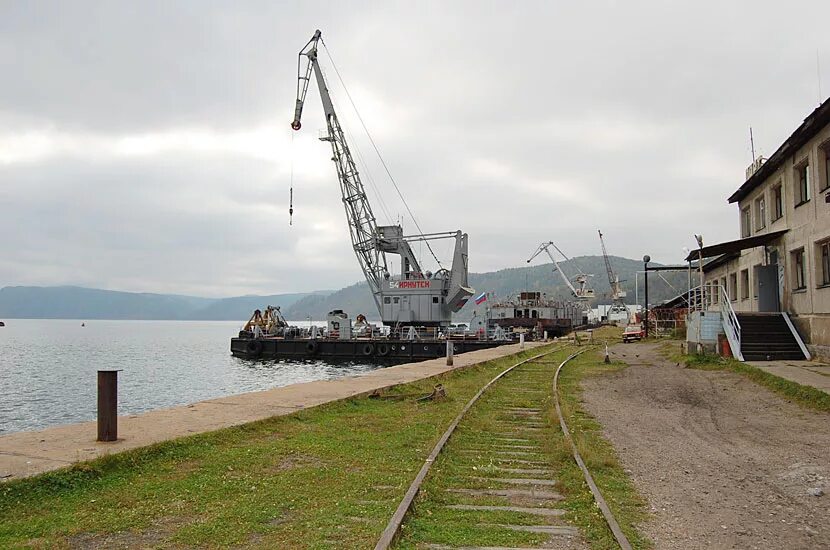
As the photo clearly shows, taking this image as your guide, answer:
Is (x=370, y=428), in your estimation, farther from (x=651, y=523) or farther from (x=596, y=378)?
(x=596, y=378)

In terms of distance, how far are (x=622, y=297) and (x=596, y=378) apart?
133 m

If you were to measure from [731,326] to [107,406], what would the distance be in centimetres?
2096

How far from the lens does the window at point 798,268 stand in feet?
74.2

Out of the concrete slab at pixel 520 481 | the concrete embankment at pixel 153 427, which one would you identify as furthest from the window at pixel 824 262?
the concrete slab at pixel 520 481

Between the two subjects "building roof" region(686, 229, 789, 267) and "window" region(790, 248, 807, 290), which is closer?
"window" region(790, 248, 807, 290)

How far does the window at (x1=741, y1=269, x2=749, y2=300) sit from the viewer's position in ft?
97.5

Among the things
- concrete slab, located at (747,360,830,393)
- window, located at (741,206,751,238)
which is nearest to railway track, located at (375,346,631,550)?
concrete slab, located at (747,360,830,393)

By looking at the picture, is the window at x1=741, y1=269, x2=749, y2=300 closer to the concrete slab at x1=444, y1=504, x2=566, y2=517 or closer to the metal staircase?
A: the metal staircase

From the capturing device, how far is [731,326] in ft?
76.3

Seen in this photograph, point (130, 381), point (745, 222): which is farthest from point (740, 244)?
point (130, 381)

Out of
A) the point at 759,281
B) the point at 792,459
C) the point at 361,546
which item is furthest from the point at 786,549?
the point at 759,281

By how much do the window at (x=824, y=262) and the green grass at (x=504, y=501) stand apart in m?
12.0

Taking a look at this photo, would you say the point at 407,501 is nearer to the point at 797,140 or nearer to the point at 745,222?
the point at 797,140

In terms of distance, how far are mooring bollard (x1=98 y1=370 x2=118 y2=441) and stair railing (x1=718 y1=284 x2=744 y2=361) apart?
19.8 m
